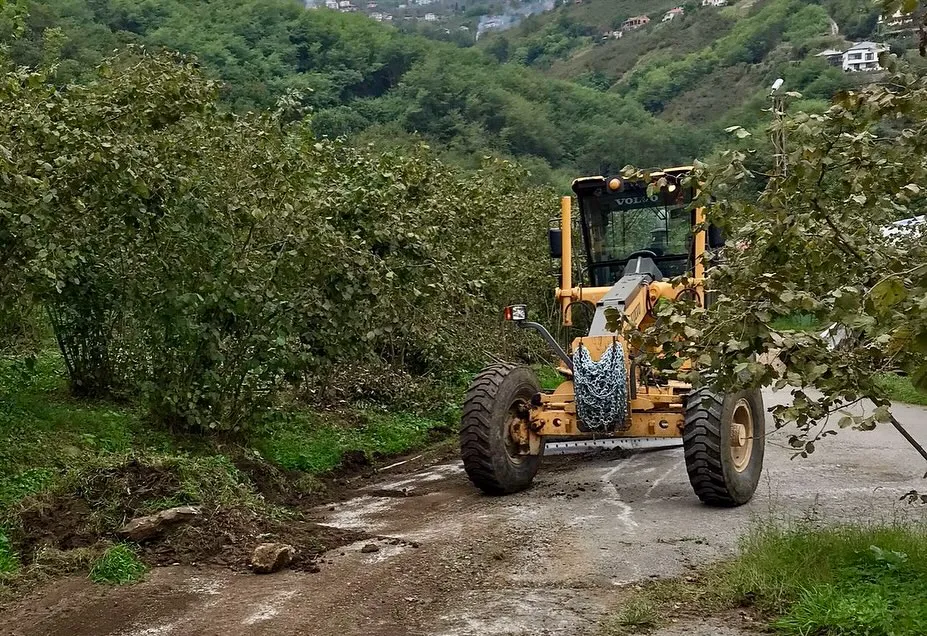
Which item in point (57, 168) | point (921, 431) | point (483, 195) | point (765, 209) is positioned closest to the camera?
point (765, 209)

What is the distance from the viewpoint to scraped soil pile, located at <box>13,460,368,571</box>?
7.06 m

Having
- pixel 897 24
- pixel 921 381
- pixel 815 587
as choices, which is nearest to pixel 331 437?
pixel 815 587

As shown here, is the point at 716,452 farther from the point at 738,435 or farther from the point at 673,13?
the point at 673,13

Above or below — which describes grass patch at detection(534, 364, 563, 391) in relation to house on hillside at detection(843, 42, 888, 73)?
below

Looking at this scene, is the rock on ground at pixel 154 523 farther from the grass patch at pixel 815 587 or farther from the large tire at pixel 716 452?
the large tire at pixel 716 452

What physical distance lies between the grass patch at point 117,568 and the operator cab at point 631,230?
18.1 ft

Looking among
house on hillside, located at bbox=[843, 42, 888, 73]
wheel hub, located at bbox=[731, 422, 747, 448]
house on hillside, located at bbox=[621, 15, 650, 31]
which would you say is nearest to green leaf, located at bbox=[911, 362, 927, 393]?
house on hillside, located at bbox=[843, 42, 888, 73]

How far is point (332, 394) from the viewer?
13.6 metres

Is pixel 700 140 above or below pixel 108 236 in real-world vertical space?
above

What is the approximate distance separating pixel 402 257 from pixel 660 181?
4.67 metres

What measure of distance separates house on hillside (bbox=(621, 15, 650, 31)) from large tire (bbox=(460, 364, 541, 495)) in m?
112

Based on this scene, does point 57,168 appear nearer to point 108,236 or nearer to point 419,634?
point 108,236

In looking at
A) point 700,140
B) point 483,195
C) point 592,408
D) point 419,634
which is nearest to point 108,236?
point 592,408

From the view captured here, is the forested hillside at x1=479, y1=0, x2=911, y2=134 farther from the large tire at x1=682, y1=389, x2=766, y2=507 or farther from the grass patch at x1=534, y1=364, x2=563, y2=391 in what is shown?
the large tire at x1=682, y1=389, x2=766, y2=507
